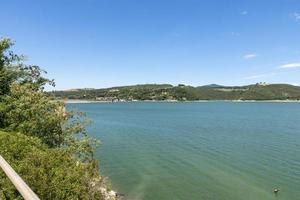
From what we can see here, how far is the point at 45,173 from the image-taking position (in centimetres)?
1338

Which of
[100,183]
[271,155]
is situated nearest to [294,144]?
[271,155]

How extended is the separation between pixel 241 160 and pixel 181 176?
49.0 ft

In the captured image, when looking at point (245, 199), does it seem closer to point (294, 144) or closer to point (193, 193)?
point (193, 193)

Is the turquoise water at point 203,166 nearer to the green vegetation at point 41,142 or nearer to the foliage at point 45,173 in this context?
the green vegetation at point 41,142

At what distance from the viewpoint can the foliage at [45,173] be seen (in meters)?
12.6

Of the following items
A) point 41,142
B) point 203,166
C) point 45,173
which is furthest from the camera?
point 203,166

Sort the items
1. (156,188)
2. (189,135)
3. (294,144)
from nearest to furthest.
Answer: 1. (156,188)
2. (294,144)
3. (189,135)

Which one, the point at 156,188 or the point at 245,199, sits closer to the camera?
the point at 245,199

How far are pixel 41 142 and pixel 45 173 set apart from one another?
10.5 m

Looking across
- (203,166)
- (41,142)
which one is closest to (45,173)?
(41,142)

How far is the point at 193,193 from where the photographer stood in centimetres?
3684

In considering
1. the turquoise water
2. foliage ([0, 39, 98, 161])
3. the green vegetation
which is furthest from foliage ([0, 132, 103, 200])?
the turquoise water

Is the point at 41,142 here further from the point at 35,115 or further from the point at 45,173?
the point at 45,173

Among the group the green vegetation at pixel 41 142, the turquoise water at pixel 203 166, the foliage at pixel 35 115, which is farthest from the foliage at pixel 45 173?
the turquoise water at pixel 203 166
